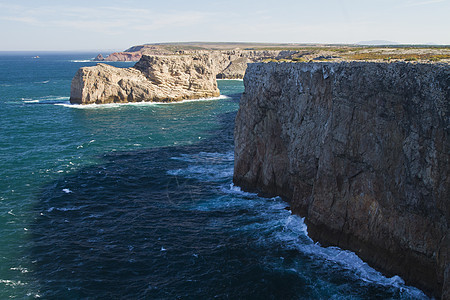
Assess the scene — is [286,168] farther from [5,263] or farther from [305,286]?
[5,263]

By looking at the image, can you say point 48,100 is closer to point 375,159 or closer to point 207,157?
point 207,157

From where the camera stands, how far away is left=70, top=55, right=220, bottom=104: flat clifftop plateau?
4924 inches

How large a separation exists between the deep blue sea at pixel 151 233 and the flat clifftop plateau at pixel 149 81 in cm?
5074

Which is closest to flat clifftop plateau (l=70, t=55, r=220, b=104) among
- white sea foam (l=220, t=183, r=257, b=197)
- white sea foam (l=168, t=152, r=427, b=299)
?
white sea foam (l=168, t=152, r=427, b=299)

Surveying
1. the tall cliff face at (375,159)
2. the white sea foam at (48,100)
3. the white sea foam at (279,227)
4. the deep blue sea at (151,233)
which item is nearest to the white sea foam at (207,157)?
the deep blue sea at (151,233)

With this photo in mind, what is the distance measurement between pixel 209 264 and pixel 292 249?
7.67 m

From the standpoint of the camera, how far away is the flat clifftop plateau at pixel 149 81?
125m

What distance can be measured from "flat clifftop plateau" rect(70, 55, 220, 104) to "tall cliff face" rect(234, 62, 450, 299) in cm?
9478

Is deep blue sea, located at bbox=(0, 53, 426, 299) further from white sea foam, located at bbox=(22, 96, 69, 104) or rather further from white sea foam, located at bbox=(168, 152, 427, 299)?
white sea foam, located at bbox=(22, 96, 69, 104)

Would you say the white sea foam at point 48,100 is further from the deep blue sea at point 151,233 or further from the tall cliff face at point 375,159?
the tall cliff face at point 375,159

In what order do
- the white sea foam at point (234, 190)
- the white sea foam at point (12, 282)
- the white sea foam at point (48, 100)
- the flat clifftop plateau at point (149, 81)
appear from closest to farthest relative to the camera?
the white sea foam at point (12, 282) → the white sea foam at point (234, 190) → the flat clifftop plateau at point (149, 81) → the white sea foam at point (48, 100)

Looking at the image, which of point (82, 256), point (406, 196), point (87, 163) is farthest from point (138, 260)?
point (87, 163)

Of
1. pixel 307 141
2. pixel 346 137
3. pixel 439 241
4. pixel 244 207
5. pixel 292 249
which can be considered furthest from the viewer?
pixel 244 207

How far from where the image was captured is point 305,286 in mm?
29938
